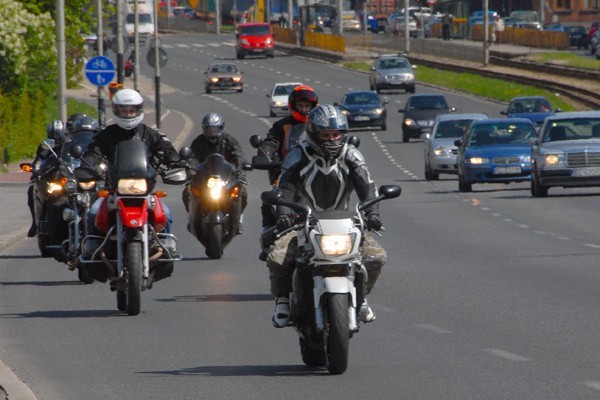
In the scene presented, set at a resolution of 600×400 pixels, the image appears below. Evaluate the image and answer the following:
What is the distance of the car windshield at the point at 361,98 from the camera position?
213ft

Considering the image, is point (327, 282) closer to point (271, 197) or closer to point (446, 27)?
point (271, 197)

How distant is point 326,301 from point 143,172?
3979 mm

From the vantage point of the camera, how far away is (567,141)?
33938 millimetres

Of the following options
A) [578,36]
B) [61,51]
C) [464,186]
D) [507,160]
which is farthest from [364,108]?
[578,36]

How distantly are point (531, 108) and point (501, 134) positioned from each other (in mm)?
18462

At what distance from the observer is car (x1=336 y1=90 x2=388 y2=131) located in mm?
65125

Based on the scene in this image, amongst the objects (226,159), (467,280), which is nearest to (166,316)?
(467,280)

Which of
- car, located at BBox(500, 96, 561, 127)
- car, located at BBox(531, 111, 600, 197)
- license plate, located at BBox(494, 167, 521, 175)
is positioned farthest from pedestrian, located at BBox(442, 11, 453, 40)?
car, located at BBox(531, 111, 600, 197)

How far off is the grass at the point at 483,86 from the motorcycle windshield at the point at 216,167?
159ft

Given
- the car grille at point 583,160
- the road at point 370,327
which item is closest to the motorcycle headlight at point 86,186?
the road at point 370,327

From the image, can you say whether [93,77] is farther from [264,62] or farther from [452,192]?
[264,62]

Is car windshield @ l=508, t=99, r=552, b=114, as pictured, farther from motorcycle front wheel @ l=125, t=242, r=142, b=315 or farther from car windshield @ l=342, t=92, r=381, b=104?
motorcycle front wheel @ l=125, t=242, r=142, b=315

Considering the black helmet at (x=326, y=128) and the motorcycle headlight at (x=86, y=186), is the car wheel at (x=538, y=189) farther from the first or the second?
the black helmet at (x=326, y=128)

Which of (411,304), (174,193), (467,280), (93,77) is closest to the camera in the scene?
(411,304)
